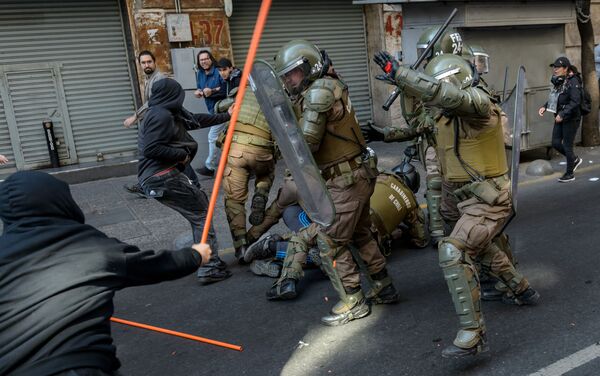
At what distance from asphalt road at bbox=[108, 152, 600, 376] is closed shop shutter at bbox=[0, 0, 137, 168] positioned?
5530 mm

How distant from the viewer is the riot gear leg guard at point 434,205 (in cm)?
562

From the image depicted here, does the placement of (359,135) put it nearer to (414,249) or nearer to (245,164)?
(245,164)

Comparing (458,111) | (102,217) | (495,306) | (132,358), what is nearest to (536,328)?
(495,306)

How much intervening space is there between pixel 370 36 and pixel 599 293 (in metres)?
8.53

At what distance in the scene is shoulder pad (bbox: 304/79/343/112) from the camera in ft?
12.1

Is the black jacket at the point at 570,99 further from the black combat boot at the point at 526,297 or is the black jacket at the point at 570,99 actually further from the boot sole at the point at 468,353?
the boot sole at the point at 468,353

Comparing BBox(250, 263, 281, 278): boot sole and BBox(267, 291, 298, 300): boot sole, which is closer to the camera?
BBox(267, 291, 298, 300): boot sole

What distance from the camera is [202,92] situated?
884 cm

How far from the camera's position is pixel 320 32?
11.5 meters

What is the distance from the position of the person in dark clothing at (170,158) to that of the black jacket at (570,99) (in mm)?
5748

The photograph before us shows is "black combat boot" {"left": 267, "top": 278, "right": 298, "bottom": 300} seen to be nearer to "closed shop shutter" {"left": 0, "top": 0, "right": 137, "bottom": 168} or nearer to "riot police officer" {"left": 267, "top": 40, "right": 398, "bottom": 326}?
"riot police officer" {"left": 267, "top": 40, "right": 398, "bottom": 326}

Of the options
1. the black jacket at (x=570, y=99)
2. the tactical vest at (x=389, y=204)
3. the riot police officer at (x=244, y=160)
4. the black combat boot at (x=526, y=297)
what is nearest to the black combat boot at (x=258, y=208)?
the riot police officer at (x=244, y=160)

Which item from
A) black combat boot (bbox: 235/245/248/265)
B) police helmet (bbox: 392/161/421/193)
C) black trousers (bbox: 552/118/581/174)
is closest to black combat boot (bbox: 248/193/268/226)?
black combat boot (bbox: 235/245/248/265)

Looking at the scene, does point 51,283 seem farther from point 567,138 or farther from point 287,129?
point 567,138
